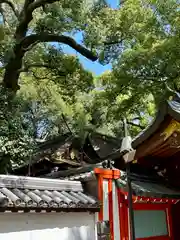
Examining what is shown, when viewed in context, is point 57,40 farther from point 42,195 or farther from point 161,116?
point 42,195

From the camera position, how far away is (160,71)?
555 inches

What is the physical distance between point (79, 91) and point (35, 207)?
10477 millimetres

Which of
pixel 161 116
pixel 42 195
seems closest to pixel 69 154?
pixel 161 116

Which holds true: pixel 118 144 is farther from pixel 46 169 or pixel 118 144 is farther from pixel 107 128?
pixel 107 128

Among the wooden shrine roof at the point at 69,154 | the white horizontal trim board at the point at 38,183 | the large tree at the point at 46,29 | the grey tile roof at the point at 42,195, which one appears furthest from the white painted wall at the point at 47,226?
the large tree at the point at 46,29

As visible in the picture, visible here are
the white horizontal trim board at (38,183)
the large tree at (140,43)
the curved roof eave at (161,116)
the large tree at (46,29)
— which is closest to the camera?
the white horizontal trim board at (38,183)

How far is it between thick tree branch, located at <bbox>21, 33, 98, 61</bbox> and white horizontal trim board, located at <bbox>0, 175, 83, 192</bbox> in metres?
7.67

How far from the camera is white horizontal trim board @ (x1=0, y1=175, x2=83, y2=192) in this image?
6.16 meters

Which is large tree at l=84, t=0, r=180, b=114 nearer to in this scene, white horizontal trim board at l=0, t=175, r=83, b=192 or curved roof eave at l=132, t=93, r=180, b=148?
curved roof eave at l=132, t=93, r=180, b=148

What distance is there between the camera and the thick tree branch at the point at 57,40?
523 inches

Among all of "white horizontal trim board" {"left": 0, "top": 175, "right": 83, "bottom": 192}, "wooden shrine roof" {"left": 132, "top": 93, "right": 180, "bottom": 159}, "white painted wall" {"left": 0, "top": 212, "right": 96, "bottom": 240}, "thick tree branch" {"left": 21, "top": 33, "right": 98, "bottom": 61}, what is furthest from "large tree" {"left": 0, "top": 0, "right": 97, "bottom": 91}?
"white painted wall" {"left": 0, "top": 212, "right": 96, "bottom": 240}

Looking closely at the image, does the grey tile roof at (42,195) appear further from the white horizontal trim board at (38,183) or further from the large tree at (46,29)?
the large tree at (46,29)

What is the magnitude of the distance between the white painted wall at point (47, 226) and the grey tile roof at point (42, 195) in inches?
11.2

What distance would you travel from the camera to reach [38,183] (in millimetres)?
6605
